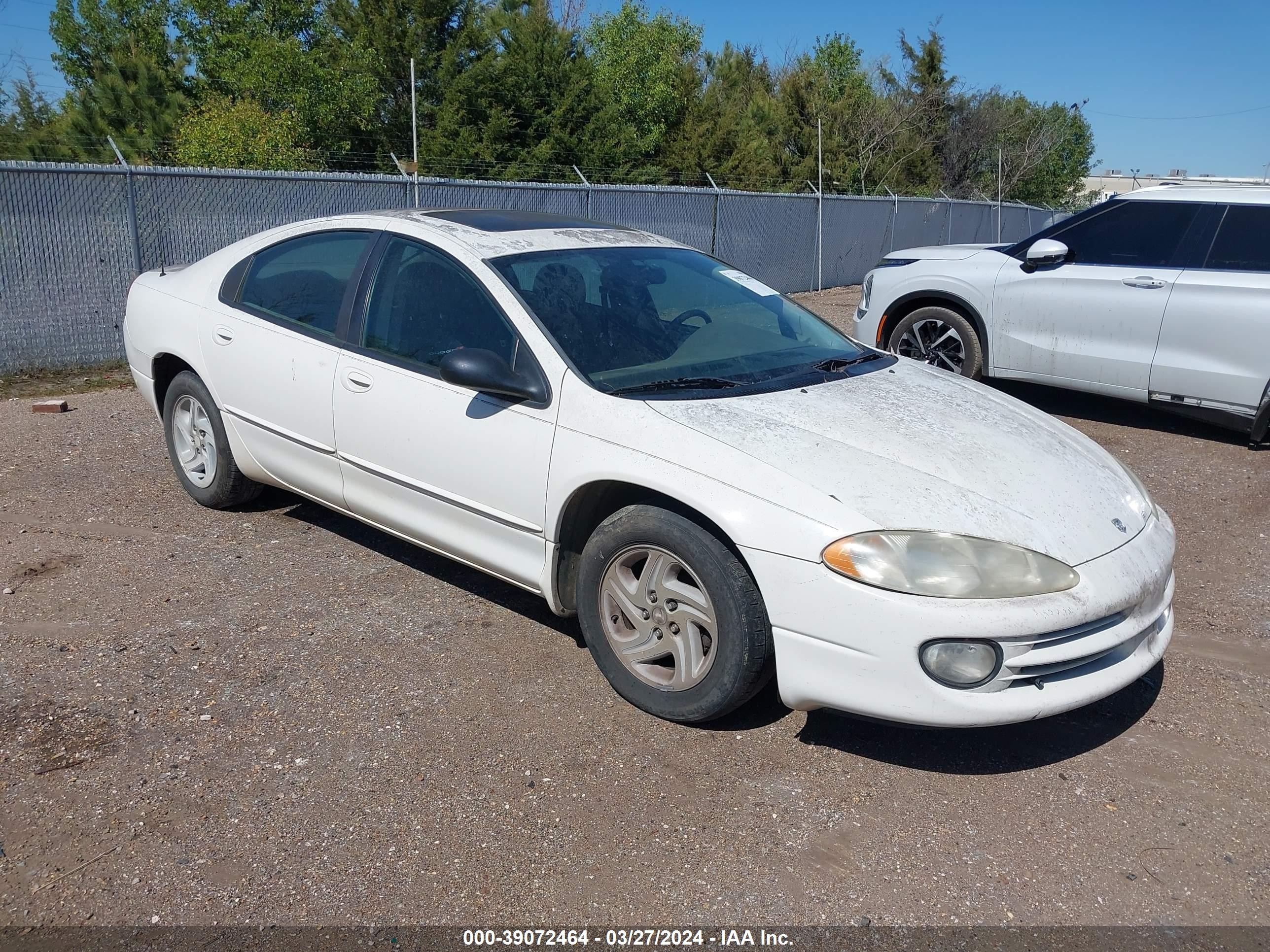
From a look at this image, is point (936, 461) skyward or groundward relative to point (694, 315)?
groundward

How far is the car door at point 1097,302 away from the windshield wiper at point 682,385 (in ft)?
15.5

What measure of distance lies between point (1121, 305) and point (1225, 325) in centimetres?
68

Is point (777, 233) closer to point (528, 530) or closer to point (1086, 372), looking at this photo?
point (1086, 372)

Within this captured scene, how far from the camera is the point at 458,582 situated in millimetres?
4723

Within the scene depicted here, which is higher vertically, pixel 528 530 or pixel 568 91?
pixel 568 91

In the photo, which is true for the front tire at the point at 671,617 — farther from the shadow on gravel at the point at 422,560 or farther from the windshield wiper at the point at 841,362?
the windshield wiper at the point at 841,362

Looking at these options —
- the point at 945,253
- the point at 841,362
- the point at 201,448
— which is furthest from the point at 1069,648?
the point at 945,253

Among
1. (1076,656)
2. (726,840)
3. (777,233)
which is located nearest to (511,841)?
(726,840)

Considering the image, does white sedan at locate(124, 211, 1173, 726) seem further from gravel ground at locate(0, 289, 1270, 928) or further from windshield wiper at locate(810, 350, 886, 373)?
gravel ground at locate(0, 289, 1270, 928)

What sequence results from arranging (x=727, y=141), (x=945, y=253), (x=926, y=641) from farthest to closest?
1. (x=727, y=141)
2. (x=945, y=253)
3. (x=926, y=641)

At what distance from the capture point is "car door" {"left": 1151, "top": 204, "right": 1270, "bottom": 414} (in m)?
6.93

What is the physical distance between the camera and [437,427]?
399cm

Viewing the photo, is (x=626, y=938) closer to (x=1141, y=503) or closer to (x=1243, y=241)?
(x=1141, y=503)

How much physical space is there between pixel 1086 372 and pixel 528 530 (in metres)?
5.37
